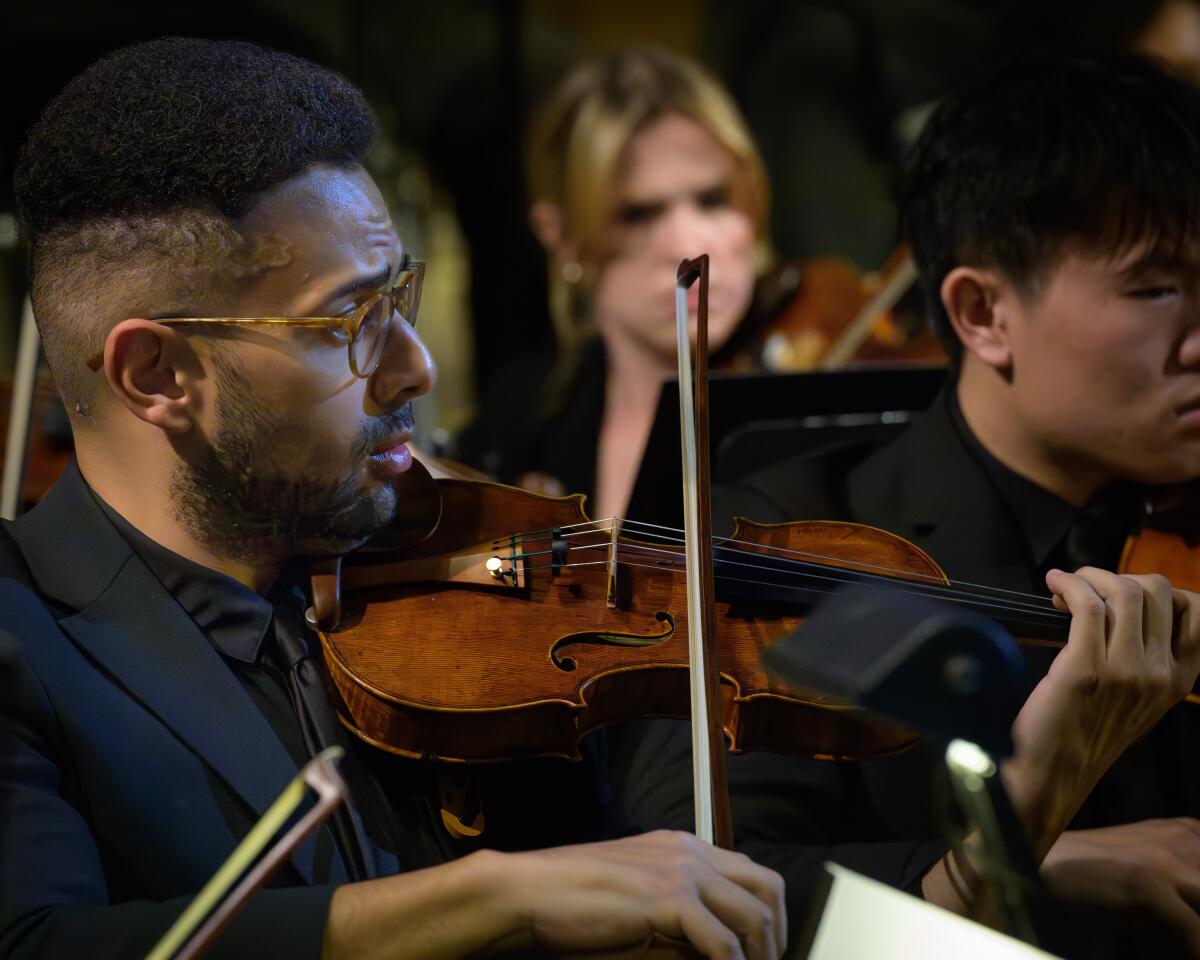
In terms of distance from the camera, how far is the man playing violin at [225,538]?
102 centimetres

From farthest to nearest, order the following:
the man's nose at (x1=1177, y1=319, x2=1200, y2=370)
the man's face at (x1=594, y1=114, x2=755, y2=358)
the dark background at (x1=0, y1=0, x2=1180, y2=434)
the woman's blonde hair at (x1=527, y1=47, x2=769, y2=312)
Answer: the dark background at (x1=0, y1=0, x2=1180, y2=434), the woman's blonde hair at (x1=527, y1=47, x2=769, y2=312), the man's face at (x1=594, y1=114, x2=755, y2=358), the man's nose at (x1=1177, y1=319, x2=1200, y2=370)

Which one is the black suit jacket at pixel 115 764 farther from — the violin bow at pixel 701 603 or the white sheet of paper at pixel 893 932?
the white sheet of paper at pixel 893 932

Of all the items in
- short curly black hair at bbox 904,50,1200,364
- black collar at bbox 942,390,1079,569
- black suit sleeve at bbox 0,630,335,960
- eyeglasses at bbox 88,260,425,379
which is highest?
short curly black hair at bbox 904,50,1200,364

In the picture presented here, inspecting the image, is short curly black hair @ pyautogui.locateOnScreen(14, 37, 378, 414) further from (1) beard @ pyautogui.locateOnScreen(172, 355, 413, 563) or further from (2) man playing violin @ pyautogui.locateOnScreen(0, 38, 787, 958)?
(1) beard @ pyautogui.locateOnScreen(172, 355, 413, 563)

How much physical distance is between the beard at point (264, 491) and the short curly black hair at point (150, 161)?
0.41ft

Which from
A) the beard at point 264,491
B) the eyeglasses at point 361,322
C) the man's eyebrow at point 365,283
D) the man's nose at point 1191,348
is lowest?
the beard at point 264,491

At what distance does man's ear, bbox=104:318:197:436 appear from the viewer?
3.85ft

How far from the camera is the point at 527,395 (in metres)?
3.44

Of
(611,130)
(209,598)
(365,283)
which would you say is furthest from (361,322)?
(611,130)

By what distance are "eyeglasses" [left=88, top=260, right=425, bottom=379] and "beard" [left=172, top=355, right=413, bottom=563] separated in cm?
5

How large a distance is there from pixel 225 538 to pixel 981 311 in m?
0.91

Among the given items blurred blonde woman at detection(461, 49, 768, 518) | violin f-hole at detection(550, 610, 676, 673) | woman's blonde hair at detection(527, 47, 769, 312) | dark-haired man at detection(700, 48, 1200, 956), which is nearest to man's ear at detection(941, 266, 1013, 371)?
dark-haired man at detection(700, 48, 1200, 956)

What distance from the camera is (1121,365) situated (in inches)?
57.2

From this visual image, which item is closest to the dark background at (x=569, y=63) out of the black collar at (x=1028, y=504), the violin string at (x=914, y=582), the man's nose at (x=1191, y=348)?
the black collar at (x=1028, y=504)
